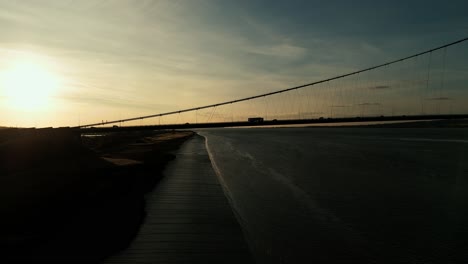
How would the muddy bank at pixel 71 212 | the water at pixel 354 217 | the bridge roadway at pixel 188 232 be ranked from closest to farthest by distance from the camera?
the bridge roadway at pixel 188 232
the muddy bank at pixel 71 212
the water at pixel 354 217

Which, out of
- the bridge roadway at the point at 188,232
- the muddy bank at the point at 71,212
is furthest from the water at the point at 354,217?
the muddy bank at the point at 71,212

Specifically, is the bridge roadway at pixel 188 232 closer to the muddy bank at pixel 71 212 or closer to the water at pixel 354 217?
the muddy bank at pixel 71 212

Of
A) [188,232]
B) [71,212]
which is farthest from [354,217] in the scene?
[71,212]

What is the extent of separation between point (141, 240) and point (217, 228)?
296 cm

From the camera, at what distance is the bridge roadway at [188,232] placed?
1051 cm

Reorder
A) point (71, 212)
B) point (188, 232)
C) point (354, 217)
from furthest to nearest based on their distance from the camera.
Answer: point (354, 217) → point (71, 212) → point (188, 232)

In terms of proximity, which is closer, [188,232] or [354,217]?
[188,232]

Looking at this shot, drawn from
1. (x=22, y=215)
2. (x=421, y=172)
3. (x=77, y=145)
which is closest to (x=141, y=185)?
(x=22, y=215)

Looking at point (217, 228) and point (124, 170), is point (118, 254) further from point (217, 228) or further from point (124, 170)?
point (124, 170)

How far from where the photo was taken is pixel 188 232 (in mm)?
12984

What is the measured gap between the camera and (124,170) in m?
29.3

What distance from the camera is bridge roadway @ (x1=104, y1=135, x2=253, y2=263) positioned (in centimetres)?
1051

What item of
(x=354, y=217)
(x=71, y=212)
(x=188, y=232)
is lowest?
(x=354, y=217)

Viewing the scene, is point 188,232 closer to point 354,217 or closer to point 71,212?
point 71,212
